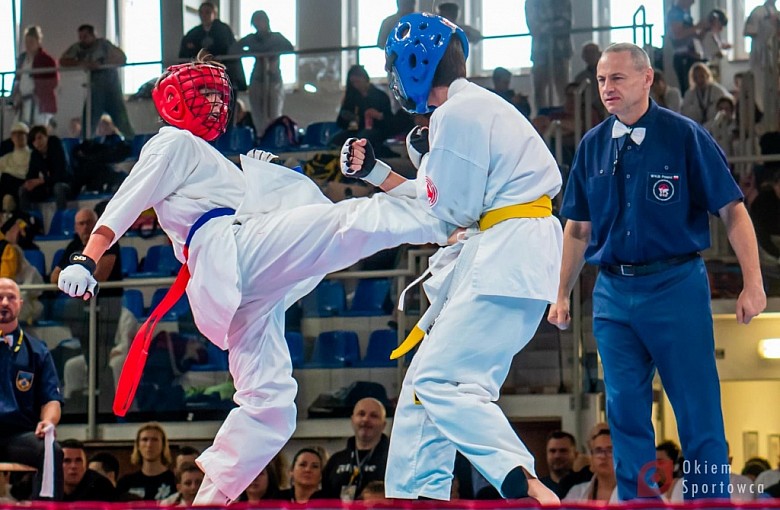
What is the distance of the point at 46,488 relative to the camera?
604cm

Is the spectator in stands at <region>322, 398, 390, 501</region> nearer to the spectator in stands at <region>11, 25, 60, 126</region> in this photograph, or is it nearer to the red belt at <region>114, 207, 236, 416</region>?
the red belt at <region>114, 207, 236, 416</region>

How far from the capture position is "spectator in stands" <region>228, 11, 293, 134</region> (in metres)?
11.1

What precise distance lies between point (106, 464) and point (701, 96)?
17.1ft

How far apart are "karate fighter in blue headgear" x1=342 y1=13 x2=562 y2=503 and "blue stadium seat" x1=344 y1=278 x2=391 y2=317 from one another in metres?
3.41

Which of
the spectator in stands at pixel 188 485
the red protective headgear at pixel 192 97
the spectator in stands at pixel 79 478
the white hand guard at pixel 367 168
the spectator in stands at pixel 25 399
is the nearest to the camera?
the white hand guard at pixel 367 168

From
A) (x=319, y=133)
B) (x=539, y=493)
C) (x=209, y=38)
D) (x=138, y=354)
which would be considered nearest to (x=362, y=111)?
(x=319, y=133)

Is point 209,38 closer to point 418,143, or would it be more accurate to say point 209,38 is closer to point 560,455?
point 560,455

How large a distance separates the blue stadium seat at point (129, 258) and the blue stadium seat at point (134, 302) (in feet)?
4.26

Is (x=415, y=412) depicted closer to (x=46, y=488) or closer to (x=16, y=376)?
(x=46, y=488)

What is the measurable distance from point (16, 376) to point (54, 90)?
5.23 meters

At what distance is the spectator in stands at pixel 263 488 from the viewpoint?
6.98 m

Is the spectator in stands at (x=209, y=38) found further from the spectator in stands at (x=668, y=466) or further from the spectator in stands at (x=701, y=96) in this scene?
the spectator in stands at (x=668, y=466)

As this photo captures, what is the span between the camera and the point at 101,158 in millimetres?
11156

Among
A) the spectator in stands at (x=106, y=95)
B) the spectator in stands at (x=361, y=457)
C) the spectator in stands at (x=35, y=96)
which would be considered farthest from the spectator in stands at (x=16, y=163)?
the spectator in stands at (x=361, y=457)
